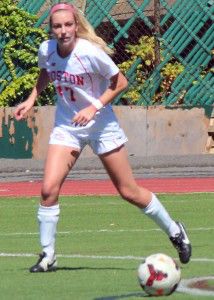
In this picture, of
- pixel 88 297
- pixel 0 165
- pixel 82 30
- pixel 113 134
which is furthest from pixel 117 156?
pixel 0 165

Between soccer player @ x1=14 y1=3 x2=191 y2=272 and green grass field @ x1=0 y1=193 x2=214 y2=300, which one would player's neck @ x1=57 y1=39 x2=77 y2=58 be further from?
green grass field @ x1=0 y1=193 x2=214 y2=300

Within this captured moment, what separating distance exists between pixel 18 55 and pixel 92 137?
16.2m

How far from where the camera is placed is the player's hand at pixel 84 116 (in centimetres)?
967

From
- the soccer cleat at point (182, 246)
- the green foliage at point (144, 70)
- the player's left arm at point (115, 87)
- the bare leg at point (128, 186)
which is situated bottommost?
the green foliage at point (144, 70)

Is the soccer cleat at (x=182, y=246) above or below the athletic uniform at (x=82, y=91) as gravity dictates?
below

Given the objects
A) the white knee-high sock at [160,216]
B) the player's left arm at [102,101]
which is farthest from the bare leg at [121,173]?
the player's left arm at [102,101]

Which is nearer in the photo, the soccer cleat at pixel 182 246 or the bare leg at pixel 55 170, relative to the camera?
the bare leg at pixel 55 170

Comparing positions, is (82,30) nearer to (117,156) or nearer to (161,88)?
(117,156)

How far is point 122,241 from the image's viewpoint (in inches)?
478

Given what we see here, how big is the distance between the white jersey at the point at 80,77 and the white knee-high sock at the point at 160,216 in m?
0.77

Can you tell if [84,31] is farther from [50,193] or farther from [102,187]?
[102,187]

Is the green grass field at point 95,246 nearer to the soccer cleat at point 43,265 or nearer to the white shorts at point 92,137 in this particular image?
the soccer cleat at point 43,265

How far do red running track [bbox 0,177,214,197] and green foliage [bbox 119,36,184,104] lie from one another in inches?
183

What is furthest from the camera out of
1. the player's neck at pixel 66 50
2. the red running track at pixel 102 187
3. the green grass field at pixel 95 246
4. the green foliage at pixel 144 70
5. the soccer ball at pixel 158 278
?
the green foliage at pixel 144 70
